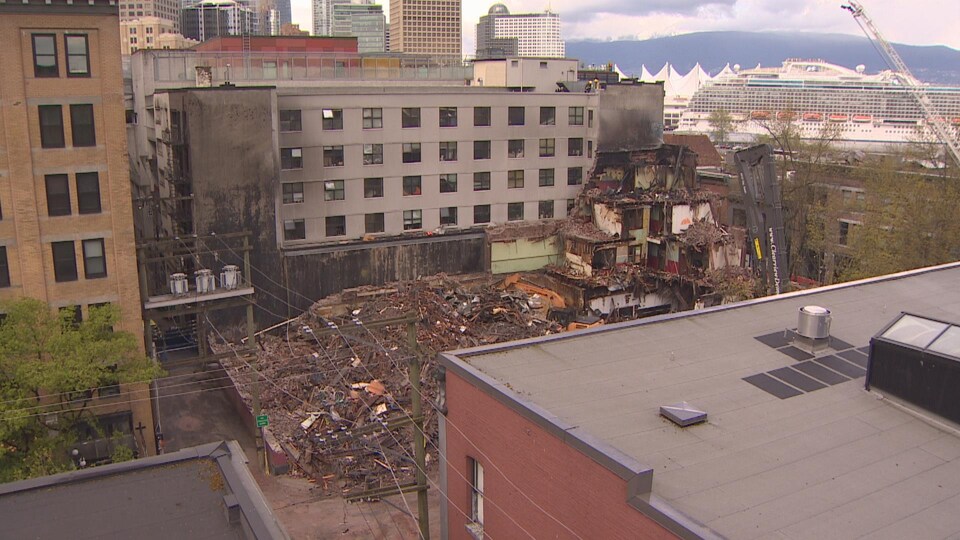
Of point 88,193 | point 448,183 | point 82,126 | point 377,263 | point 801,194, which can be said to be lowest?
point 377,263

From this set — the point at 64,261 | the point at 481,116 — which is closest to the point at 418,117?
the point at 481,116

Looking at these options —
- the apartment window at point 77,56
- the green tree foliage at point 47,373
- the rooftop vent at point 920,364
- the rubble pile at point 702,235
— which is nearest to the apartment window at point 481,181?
the rubble pile at point 702,235

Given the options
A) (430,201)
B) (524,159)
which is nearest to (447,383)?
(430,201)

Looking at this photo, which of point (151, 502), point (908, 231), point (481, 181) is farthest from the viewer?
point (481, 181)

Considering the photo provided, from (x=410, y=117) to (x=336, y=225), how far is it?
8.60 meters

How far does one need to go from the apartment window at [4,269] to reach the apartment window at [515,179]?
32515 millimetres

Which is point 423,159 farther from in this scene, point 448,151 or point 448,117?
point 448,117

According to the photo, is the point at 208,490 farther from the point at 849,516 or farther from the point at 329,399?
the point at 329,399

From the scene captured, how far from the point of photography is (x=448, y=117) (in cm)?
5069

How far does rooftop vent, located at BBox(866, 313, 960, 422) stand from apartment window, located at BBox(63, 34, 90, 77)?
28.9 meters

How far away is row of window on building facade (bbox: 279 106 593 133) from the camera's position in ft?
148

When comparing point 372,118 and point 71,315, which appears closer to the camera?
point 71,315

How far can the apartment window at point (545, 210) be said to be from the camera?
182ft

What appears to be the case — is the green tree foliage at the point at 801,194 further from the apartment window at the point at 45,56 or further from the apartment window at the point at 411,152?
the apartment window at the point at 45,56
